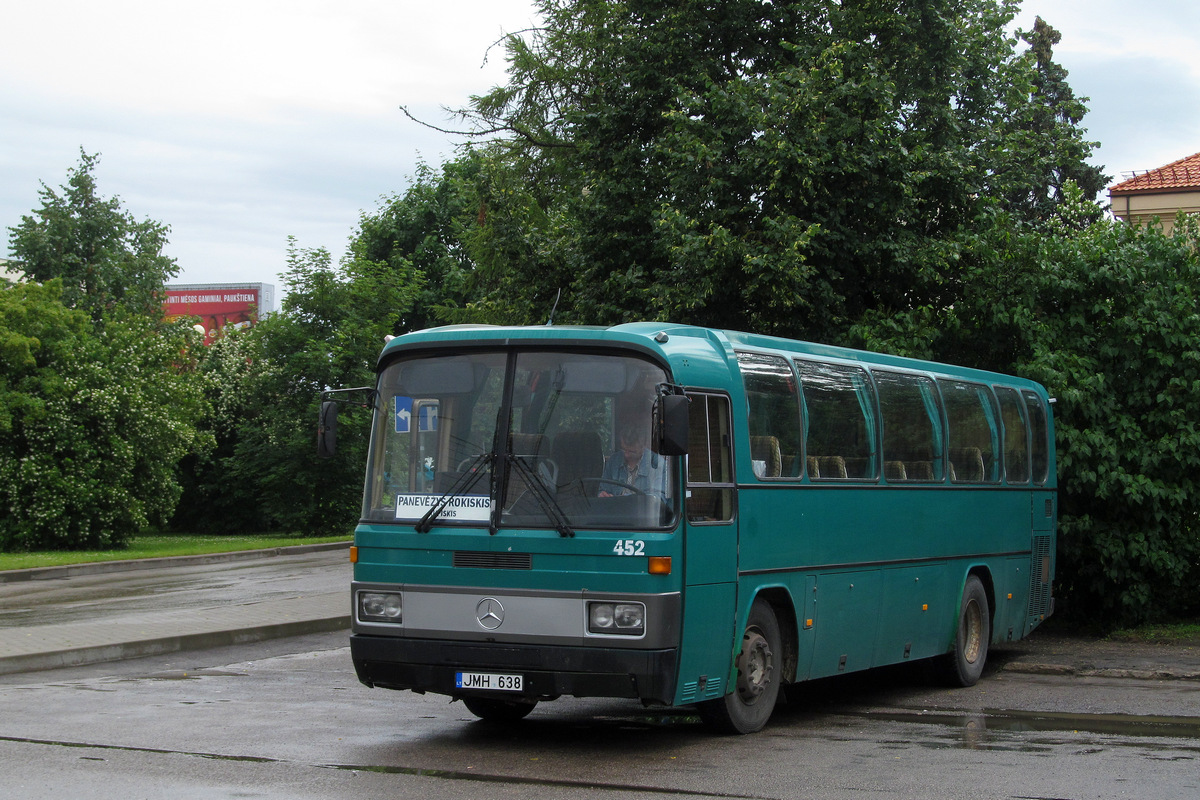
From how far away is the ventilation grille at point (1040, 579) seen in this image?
14.7 m

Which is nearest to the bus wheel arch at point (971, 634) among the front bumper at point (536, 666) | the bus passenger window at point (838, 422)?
the bus passenger window at point (838, 422)

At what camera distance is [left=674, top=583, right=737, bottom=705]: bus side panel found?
27.5 feet

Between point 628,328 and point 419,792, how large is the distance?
351 centimetres

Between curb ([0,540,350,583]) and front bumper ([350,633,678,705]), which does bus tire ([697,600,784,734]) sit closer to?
front bumper ([350,633,678,705])

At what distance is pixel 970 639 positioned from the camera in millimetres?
13031

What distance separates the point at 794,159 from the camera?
18.0 m

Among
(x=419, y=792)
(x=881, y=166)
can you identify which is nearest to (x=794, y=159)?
(x=881, y=166)

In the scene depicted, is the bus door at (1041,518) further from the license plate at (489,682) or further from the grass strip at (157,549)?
the grass strip at (157,549)

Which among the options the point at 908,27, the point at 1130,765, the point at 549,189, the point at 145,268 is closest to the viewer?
the point at 1130,765

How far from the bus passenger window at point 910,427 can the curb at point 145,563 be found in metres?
19.8

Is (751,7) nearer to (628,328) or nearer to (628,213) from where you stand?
(628,213)

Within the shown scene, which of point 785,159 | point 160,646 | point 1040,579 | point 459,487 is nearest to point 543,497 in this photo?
point 459,487

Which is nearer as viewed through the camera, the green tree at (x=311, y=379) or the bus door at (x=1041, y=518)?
the bus door at (x=1041, y=518)

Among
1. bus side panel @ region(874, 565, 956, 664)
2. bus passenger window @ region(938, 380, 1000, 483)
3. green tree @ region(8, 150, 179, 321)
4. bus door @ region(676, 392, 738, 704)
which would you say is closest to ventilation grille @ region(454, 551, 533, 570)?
bus door @ region(676, 392, 738, 704)
